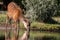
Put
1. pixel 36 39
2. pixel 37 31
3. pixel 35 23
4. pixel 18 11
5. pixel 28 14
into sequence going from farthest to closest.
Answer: pixel 28 14 < pixel 35 23 < pixel 37 31 < pixel 36 39 < pixel 18 11

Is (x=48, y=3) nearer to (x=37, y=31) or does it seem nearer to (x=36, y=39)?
(x=37, y=31)

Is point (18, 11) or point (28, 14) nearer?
point (18, 11)

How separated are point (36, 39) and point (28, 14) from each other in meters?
8.64

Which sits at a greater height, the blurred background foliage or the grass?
the blurred background foliage

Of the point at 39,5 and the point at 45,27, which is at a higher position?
the point at 39,5

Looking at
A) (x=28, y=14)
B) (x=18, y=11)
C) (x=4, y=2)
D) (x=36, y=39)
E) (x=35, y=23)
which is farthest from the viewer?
(x=4, y=2)

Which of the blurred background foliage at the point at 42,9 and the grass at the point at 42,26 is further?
the blurred background foliage at the point at 42,9

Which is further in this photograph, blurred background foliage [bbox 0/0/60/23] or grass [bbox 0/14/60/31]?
blurred background foliage [bbox 0/0/60/23]

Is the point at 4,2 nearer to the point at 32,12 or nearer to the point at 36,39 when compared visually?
the point at 32,12

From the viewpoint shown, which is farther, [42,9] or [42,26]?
[42,9]

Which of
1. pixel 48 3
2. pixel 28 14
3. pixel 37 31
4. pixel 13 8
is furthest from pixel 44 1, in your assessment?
pixel 13 8

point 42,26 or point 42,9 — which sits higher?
point 42,9

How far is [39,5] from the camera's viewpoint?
2412 centimetres

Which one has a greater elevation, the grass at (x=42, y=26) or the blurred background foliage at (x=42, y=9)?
the blurred background foliage at (x=42, y=9)
